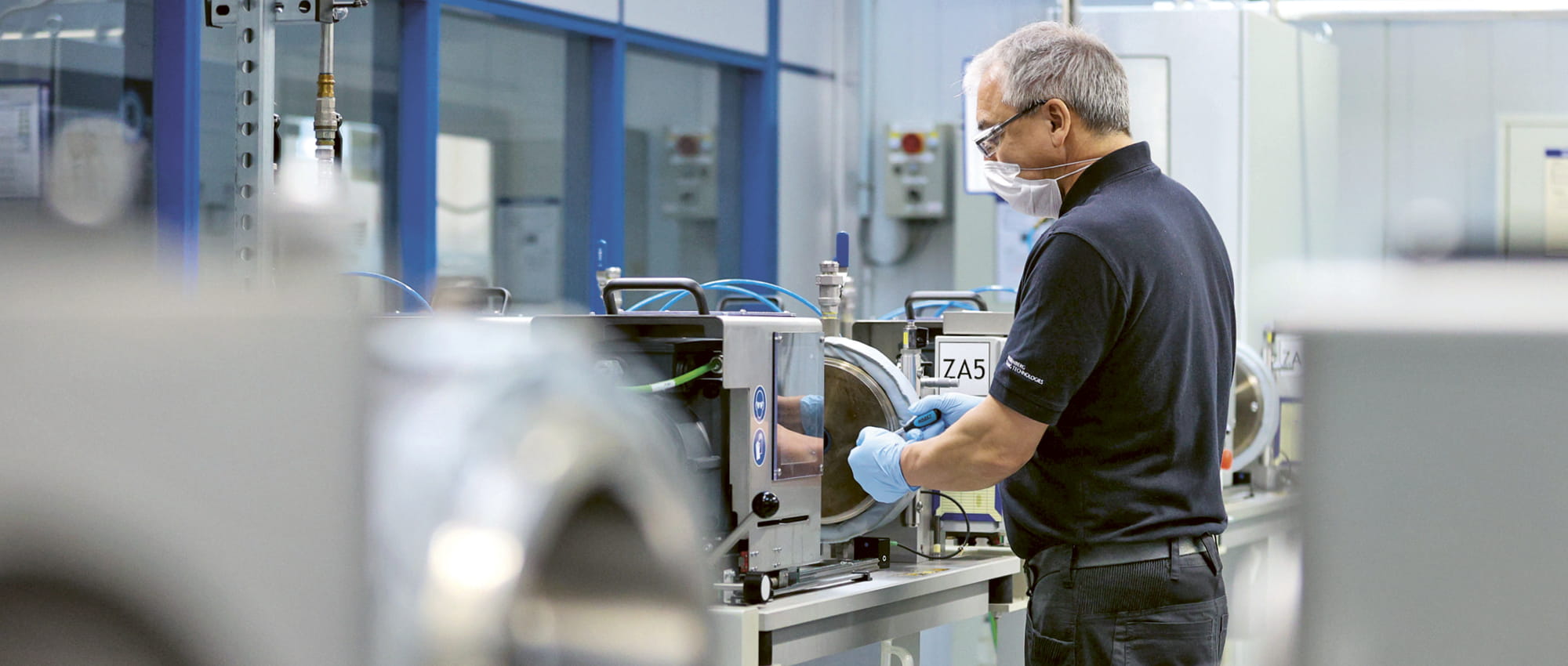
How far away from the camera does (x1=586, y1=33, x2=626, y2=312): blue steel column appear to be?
21.2 feet

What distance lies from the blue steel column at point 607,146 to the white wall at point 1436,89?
10.2 feet

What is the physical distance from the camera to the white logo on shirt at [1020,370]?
5.54 feet

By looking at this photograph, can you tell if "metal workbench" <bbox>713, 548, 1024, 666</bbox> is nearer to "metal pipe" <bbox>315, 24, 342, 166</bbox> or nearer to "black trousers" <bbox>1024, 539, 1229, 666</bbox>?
"black trousers" <bbox>1024, 539, 1229, 666</bbox>

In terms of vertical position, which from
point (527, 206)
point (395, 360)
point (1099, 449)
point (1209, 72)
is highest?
point (1209, 72)

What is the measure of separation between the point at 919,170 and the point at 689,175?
1.15 m

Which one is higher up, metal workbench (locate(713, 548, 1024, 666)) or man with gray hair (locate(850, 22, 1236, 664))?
man with gray hair (locate(850, 22, 1236, 664))

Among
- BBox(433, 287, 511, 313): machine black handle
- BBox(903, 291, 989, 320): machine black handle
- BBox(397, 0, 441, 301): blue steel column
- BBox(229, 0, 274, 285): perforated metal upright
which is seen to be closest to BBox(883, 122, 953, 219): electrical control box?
BBox(397, 0, 441, 301): blue steel column

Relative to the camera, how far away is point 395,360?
2.15 feet

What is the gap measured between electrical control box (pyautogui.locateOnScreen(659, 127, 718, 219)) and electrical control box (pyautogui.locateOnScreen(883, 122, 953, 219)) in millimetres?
887

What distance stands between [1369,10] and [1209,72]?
794 millimetres

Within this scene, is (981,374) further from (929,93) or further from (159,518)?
(929,93)

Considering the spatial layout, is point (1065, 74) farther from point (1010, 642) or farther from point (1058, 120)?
point (1010, 642)

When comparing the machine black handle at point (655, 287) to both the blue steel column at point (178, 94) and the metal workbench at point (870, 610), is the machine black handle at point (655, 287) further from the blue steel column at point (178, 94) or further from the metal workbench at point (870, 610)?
the blue steel column at point (178, 94)

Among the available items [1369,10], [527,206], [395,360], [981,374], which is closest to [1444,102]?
[1369,10]
